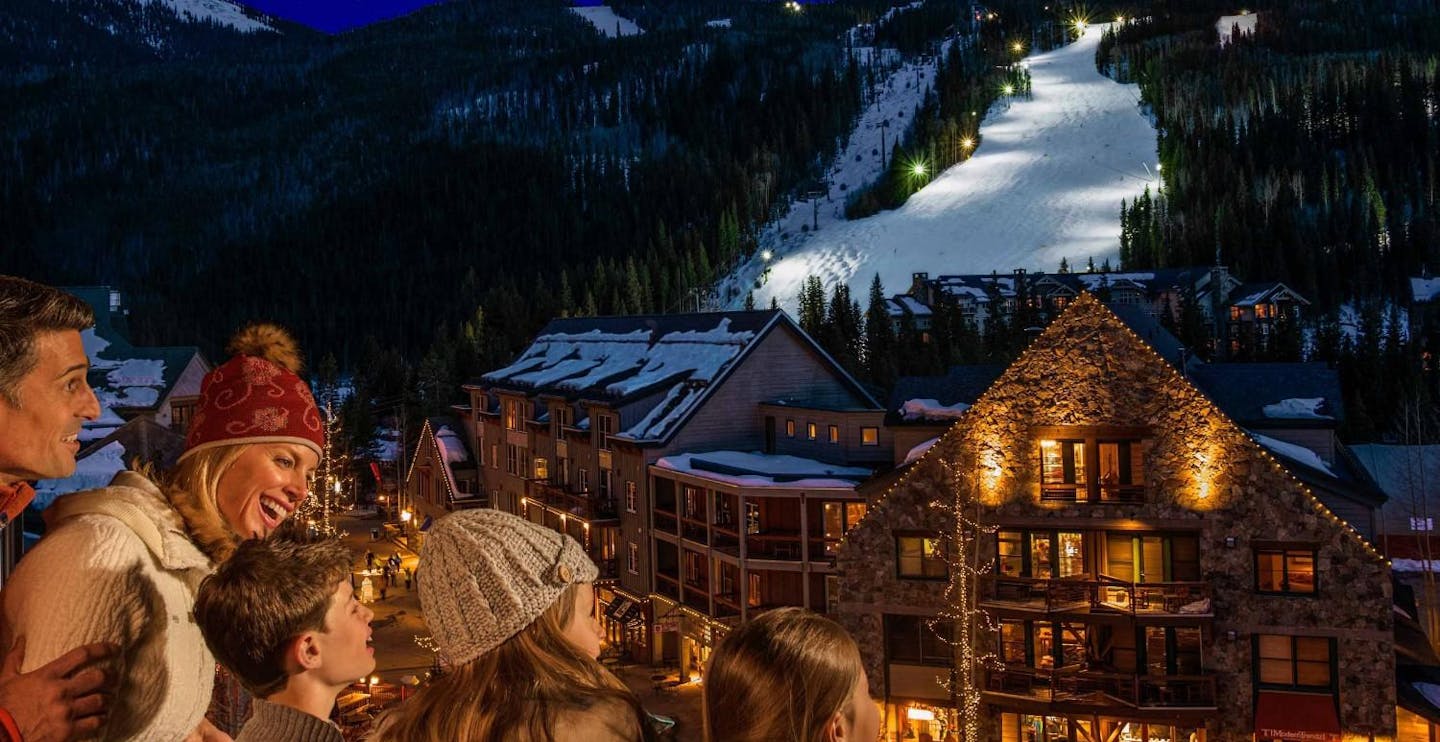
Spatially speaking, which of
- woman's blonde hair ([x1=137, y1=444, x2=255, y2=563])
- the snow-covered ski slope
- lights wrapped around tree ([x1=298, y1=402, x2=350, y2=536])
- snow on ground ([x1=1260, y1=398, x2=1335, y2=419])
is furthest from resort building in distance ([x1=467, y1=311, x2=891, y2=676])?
the snow-covered ski slope

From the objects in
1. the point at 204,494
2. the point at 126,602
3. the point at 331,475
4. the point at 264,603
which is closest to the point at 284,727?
the point at 264,603

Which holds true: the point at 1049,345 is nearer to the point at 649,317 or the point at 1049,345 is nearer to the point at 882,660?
the point at 882,660

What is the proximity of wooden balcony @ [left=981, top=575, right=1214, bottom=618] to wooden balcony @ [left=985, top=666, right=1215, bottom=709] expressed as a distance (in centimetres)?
138

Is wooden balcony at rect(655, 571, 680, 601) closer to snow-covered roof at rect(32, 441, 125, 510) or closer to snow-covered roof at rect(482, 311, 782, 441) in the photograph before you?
snow-covered roof at rect(482, 311, 782, 441)

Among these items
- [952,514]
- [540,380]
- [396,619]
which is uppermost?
[540,380]

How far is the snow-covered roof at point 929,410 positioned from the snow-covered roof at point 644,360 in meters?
9.42

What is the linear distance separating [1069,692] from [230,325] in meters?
187

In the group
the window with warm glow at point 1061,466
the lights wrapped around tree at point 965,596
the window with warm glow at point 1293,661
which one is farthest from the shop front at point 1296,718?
the window with warm glow at point 1061,466

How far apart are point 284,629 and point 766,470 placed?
2888 cm

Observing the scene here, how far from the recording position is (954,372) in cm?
2967

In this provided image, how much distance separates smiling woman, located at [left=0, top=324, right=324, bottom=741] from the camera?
3500 mm

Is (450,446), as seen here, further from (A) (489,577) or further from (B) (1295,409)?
(A) (489,577)

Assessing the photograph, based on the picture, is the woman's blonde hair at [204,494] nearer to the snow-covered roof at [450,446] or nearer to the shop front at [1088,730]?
the shop front at [1088,730]

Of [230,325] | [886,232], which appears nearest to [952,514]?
[886,232]
